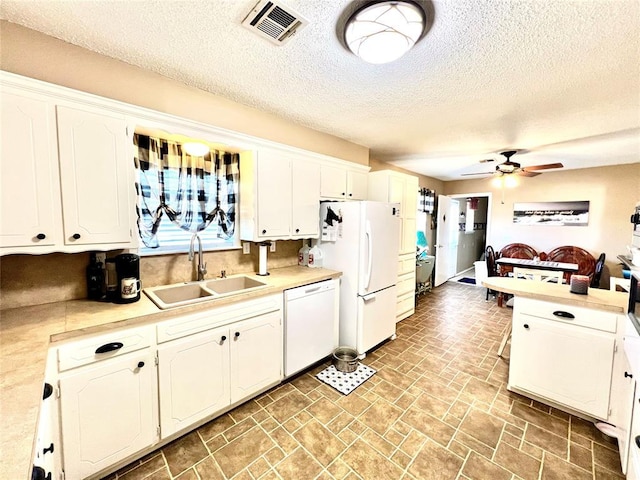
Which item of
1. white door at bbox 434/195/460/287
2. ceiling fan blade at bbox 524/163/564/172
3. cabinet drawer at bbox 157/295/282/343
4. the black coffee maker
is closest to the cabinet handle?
cabinet drawer at bbox 157/295/282/343

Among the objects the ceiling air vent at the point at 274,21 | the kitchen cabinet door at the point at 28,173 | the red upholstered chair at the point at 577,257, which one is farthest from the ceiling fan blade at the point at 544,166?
the kitchen cabinet door at the point at 28,173

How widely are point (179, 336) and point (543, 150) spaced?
5040mm

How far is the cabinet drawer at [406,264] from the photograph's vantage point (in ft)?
12.1

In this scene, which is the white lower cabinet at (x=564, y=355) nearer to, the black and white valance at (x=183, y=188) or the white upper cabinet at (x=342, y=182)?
the white upper cabinet at (x=342, y=182)

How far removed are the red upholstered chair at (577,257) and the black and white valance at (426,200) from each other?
2.49 metres

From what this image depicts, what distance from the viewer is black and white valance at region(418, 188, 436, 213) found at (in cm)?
541

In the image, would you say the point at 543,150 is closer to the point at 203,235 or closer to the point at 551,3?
the point at 551,3

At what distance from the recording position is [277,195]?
257 centimetres

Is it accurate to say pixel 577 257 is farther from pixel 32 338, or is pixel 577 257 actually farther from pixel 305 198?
pixel 32 338

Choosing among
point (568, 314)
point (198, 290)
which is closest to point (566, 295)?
point (568, 314)

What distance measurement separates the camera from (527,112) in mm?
2451

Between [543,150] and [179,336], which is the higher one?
[543,150]

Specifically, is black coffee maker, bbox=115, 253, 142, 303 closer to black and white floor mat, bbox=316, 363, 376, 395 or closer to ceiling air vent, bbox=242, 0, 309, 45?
ceiling air vent, bbox=242, 0, 309, 45

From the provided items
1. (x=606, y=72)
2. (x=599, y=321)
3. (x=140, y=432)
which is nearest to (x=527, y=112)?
(x=606, y=72)
